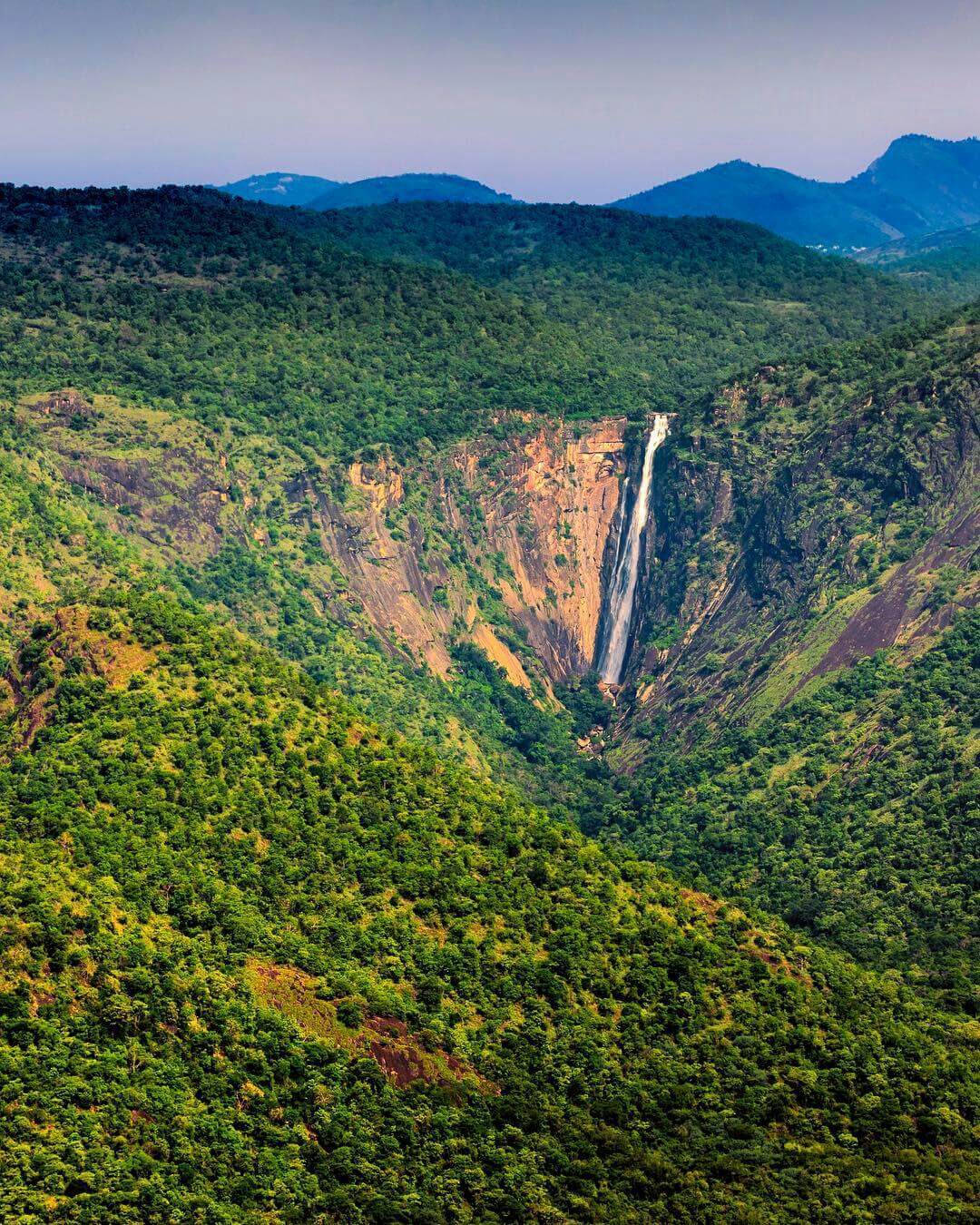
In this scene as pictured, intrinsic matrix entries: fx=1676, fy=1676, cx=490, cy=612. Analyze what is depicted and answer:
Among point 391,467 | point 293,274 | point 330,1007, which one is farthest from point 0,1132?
point 293,274

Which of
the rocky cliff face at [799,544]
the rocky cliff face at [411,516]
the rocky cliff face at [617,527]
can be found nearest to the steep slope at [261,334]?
the rocky cliff face at [411,516]

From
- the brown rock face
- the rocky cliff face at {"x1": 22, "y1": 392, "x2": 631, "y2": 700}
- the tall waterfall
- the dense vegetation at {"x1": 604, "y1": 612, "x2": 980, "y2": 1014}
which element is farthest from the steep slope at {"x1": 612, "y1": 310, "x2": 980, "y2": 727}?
the rocky cliff face at {"x1": 22, "y1": 392, "x2": 631, "y2": 700}

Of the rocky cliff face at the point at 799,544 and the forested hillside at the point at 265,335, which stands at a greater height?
the forested hillside at the point at 265,335

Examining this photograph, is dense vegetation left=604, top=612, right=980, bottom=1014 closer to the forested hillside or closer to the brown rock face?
the brown rock face

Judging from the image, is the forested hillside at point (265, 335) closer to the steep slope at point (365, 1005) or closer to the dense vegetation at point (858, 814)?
the dense vegetation at point (858, 814)

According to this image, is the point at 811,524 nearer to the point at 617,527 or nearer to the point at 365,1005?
the point at 617,527

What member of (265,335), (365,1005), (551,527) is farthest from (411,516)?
(365,1005)
